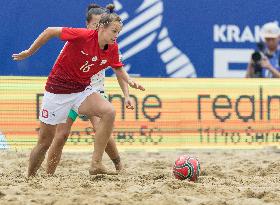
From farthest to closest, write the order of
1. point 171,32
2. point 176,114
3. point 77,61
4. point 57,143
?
1. point 171,32
2. point 176,114
3. point 57,143
4. point 77,61

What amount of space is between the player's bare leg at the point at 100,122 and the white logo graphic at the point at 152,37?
538 centimetres

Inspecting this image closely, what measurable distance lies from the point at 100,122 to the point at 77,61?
0.65 m

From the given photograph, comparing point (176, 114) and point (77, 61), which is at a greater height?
point (77, 61)

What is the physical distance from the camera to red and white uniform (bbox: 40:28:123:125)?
8.11 meters

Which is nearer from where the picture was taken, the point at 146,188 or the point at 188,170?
the point at 146,188

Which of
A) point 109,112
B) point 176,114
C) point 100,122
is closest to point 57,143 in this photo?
point 100,122

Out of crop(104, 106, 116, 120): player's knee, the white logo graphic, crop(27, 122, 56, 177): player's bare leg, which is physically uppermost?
the white logo graphic

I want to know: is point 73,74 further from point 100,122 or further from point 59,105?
point 100,122

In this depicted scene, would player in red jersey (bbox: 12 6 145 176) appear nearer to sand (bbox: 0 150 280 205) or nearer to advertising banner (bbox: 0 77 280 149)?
sand (bbox: 0 150 280 205)

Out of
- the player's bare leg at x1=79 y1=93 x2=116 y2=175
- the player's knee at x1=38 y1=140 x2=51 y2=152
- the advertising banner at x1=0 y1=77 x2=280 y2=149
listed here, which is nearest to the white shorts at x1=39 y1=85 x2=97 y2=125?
the player's bare leg at x1=79 y1=93 x2=116 y2=175

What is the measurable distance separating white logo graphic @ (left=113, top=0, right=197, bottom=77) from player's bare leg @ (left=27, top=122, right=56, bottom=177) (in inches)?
213

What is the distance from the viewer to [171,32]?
1373cm

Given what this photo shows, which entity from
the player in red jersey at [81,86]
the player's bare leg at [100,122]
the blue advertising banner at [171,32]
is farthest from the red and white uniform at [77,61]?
the blue advertising banner at [171,32]

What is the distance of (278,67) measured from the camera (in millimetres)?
13938
